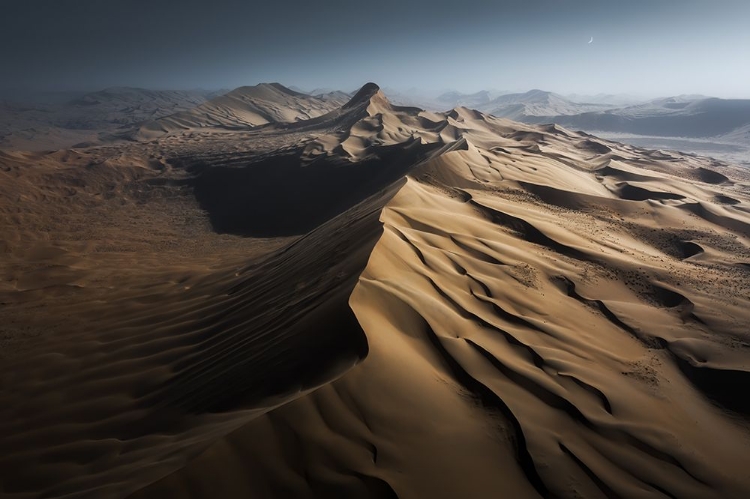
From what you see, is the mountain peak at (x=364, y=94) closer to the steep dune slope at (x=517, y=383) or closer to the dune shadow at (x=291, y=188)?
the dune shadow at (x=291, y=188)

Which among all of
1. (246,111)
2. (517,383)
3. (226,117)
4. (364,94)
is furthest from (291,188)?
(246,111)

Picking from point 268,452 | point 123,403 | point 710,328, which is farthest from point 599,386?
point 123,403

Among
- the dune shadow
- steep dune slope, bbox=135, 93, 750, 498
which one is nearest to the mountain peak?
the dune shadow

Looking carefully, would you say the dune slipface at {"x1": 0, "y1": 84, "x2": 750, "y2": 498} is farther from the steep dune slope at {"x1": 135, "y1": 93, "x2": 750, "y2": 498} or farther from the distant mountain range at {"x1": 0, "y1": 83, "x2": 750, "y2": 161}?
the distant mountain range at {"x1": 0, "y1": 83, "x2": 750, "y2": 161}

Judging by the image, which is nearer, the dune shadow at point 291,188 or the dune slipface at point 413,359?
the dune slipface at point 413,359

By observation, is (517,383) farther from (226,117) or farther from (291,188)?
(226,117)

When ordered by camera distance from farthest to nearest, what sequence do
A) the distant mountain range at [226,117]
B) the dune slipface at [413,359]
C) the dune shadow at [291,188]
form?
the distant mountain range at [226,117] < the dune shadow at [291,188] < the dune slipface at [413,359]

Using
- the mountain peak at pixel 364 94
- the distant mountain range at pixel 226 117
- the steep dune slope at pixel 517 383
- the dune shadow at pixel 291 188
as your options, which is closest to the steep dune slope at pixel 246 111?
the distant mountain range at pixel 226 117

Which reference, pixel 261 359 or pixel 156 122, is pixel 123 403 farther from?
pixel 156 122
